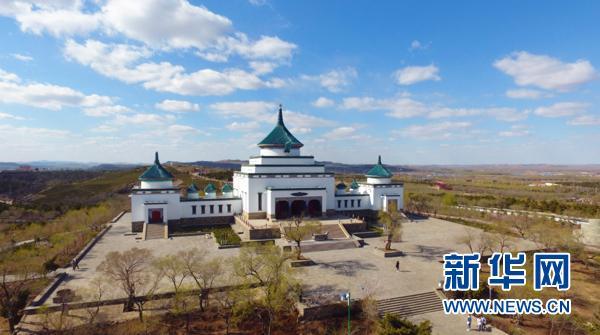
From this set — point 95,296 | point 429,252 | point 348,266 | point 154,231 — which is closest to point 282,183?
point 154,231

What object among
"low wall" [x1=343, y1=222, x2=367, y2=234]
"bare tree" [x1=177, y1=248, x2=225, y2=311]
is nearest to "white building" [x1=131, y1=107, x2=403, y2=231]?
"low wall" [x1=343, y1=222, x2=367, y2=234]

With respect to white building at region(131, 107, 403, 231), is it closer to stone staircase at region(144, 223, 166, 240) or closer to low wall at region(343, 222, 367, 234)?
stone staircase at region(144, 223, 166, 240)

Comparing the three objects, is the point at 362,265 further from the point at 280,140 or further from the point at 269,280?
the point at 280,140

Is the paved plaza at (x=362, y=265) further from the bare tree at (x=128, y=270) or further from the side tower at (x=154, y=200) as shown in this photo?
the side tower at (x=154, y=200)

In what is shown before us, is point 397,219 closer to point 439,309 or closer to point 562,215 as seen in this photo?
point 439,309

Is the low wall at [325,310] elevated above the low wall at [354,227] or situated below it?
below

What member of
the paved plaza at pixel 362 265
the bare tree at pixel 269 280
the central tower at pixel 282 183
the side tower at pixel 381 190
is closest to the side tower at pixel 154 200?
the paved plaza at pixel 362 265

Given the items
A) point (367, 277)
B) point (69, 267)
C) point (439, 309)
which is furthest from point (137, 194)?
point (439, 309)

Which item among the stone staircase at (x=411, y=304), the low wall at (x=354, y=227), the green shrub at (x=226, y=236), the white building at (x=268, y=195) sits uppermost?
the white building at (x=268, y=195)
